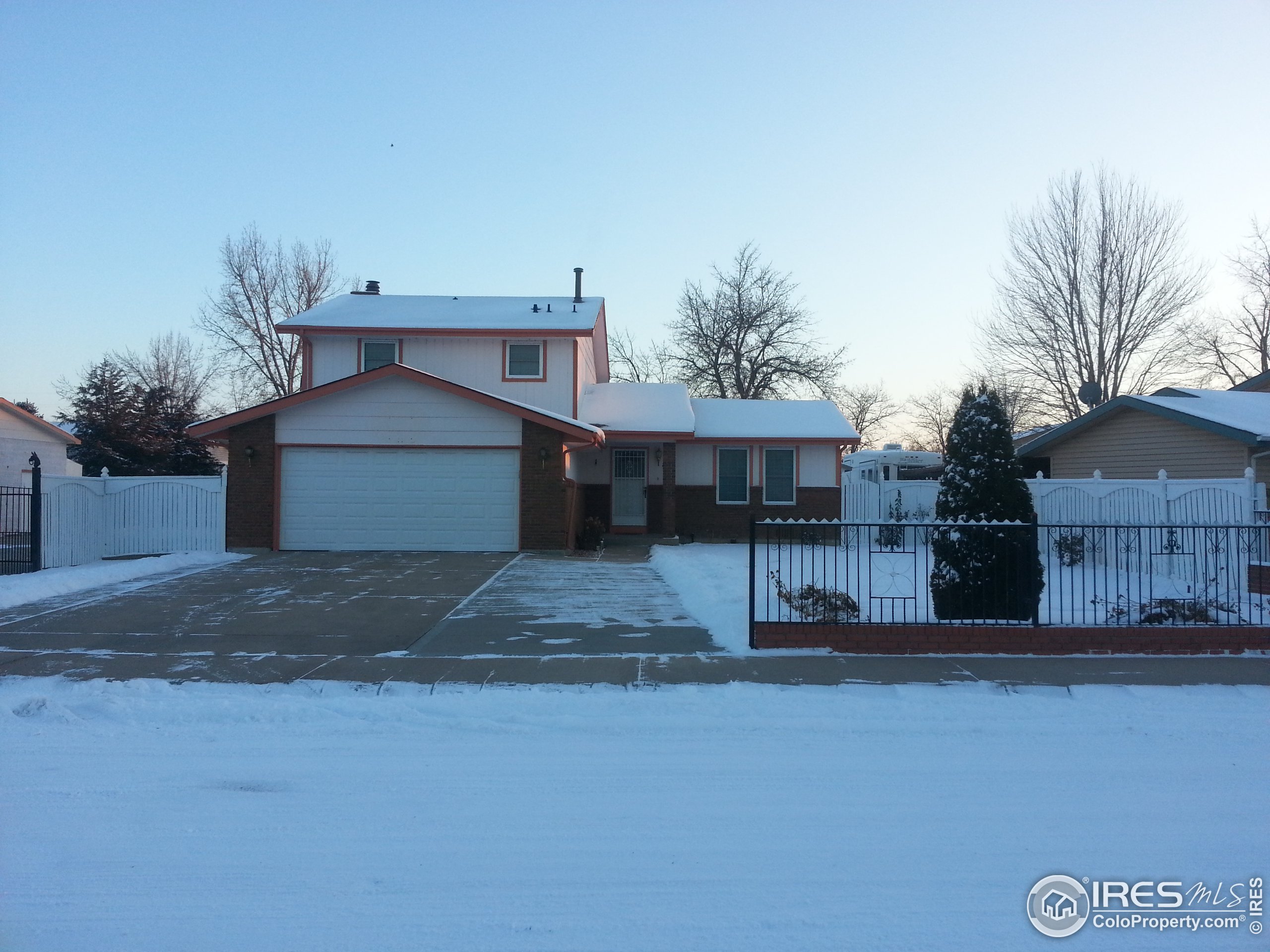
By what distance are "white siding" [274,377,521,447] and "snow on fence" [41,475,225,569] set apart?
198 centimetres

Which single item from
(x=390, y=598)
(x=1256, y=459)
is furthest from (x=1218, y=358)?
(x=390, y=598)

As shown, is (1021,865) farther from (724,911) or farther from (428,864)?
(428,864)

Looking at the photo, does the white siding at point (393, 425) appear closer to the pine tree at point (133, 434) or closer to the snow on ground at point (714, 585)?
the snow on ground at point (714, 585)

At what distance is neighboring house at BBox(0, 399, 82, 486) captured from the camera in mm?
27703

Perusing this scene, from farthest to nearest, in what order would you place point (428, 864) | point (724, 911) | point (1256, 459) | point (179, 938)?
point (1256, 459) → point (428, 864) → point (724, 911) → point (179, 938)

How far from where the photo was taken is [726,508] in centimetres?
2350

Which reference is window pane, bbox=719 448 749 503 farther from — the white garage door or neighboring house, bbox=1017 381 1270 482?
the white garage door

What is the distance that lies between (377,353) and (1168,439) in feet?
61.3

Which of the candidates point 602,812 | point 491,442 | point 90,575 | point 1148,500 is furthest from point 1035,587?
point 90,575

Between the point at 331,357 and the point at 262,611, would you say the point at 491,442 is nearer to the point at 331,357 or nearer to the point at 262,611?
the point at 331,357

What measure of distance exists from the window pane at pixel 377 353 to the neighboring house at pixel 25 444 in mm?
13053

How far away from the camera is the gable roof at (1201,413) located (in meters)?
16.3

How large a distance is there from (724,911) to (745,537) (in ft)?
63.3

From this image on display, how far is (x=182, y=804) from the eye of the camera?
16.3 ft
